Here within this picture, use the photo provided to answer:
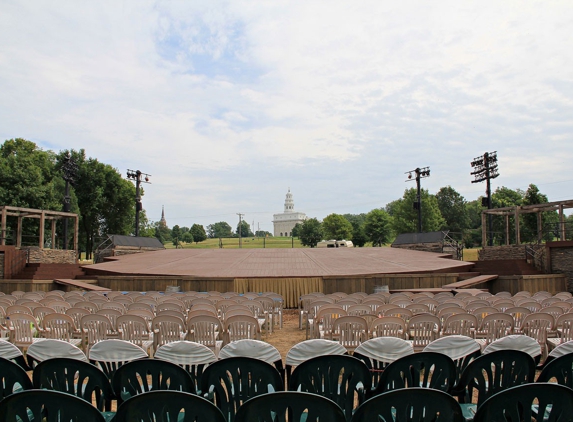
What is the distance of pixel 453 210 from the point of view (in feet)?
220

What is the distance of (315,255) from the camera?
70.9ft

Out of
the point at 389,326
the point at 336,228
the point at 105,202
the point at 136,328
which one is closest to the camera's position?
the point at 389,326

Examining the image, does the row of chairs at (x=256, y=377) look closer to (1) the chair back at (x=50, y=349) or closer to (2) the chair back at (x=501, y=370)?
(2) the chair back at (x=501, y=370)

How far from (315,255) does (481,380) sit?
18.4 meters

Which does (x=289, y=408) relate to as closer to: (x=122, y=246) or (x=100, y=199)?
(x=122, y=246)

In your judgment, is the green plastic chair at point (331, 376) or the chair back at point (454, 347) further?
the chair back at point (454, 347)

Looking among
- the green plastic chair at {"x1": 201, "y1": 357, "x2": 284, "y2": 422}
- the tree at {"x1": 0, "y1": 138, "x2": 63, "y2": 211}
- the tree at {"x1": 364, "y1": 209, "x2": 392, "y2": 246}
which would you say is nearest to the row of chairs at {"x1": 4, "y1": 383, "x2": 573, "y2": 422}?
the green plastic chair at {"x1": 201, "y1": 357, "x2": 284, "y2": 422}

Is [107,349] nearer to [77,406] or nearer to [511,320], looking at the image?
[77,406]

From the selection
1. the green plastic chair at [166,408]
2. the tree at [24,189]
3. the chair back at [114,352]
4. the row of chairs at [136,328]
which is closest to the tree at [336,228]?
the tree at [24,189]

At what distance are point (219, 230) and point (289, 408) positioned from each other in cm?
14027

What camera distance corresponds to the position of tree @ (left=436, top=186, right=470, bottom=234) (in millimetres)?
66500

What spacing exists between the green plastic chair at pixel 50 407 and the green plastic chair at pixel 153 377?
25.6 inches

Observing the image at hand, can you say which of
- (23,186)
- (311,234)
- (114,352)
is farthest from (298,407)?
(311,234)

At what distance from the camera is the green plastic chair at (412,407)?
216cm
